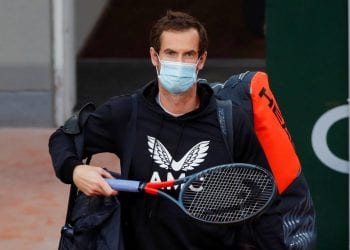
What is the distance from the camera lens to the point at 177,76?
337cm

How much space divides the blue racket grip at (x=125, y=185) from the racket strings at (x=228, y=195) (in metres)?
0.15

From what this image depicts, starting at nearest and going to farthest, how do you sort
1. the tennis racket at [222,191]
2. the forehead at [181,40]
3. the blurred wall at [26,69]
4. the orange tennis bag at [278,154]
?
the tennis racket at [222,191], the forehead at [181,40], the orange tennis bag at [278,154], the blurred wall at [26,69]

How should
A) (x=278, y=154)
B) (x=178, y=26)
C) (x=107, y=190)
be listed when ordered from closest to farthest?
(x=107, y=190)
(x=178, y=26)
(x=278, y=154)

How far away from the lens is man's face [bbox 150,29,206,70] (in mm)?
3418

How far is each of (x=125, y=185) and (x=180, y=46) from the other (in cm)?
49

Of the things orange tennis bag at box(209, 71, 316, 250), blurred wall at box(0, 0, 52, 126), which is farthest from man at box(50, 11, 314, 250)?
blurred wall at box(0, 0, 52, 126)

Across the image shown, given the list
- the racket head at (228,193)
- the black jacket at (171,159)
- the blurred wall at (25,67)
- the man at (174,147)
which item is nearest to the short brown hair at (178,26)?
the man at (174,147)

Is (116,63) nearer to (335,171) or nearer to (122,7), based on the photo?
(122,7)

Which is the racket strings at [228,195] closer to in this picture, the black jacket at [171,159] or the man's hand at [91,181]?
the black jacket at [171,159]

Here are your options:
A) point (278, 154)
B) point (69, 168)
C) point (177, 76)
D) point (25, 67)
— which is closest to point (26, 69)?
point (25, 67)

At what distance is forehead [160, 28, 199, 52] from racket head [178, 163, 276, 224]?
419 millimetres

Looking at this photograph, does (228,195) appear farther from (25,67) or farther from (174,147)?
(25,67)

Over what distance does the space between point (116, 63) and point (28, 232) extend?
5750 millimetres

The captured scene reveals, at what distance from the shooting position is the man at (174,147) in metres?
3.43
